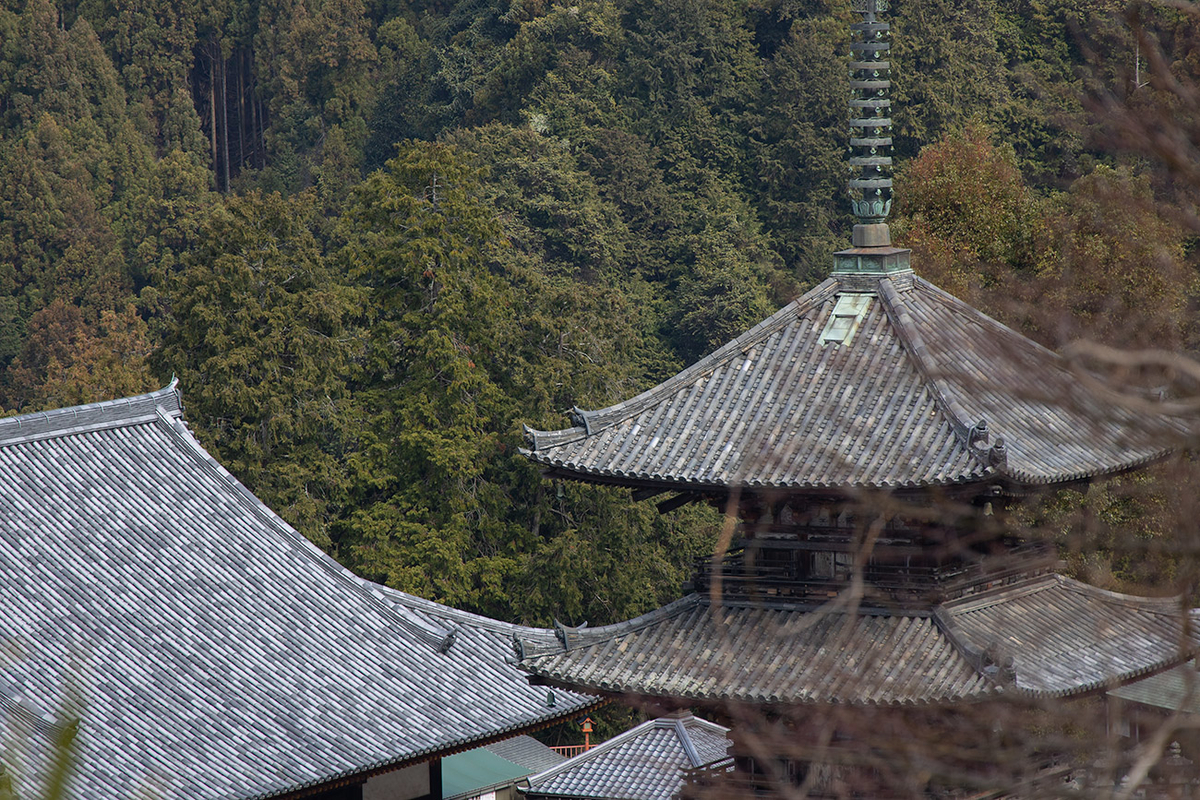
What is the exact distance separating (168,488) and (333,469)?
15.4m

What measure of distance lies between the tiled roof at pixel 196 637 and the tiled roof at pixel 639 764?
2.63 meters

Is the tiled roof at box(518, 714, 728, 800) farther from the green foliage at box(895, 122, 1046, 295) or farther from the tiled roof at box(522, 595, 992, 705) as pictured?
the green foliage at box(895, 122, 1046, 295)

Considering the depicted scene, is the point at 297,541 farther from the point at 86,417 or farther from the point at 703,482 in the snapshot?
the point at 703,482

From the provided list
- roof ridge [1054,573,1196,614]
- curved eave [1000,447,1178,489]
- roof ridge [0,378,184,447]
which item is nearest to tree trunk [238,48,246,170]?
roof ridge [0,378,184,447]

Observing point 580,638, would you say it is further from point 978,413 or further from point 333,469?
point 333,469

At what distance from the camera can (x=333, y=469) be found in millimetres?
35500

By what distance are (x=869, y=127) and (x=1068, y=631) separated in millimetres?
4906

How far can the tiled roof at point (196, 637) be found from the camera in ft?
55.6

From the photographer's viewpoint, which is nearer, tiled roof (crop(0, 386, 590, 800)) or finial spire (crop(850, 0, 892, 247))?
finial spire (crop(850, 0, 892, 247))

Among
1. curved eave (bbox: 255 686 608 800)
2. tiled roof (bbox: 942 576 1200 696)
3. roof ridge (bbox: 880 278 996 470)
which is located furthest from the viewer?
curved eave (bbox: 255 686 608 800)

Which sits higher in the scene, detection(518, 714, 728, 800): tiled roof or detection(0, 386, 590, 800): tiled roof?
detection(0, 386, 590, 800): tiled roof

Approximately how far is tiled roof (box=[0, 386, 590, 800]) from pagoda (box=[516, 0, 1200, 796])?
73.7 inches

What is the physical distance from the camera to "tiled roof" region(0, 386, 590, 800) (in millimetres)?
16953

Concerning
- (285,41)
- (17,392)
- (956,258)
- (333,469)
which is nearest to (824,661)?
(956,258)
